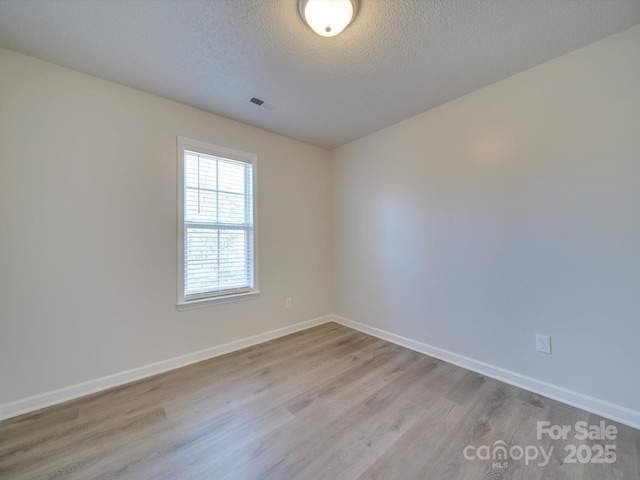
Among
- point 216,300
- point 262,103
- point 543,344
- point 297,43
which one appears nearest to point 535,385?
point 543,344

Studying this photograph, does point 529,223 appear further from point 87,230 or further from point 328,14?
point 87,230

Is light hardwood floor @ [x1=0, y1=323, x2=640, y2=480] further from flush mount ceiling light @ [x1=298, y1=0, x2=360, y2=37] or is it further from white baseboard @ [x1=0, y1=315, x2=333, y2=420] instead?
flush mount ceiling light @ [x1=298, y1=0, x2=360, y2=37]

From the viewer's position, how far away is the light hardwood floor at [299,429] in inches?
53.4

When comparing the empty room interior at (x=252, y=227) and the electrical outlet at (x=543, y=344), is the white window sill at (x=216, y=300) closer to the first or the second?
the empty room interior at (x=252, y=227)

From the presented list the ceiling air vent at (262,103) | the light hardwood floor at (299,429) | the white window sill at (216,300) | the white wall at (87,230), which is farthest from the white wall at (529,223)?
the white wall at (87,230)

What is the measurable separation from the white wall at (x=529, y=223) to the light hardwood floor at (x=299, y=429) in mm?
414

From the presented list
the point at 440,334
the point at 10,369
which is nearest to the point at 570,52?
the point at 440,334

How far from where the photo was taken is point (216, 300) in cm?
268

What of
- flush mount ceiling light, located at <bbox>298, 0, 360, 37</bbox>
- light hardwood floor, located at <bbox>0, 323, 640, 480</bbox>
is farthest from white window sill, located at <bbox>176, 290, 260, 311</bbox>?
flush mount ceiling light, located at <bbox>298, 0, 360, 37</bbox>

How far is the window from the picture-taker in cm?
→ 251

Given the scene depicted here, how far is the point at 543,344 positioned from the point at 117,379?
342cm

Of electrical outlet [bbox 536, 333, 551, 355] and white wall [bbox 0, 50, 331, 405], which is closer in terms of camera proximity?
white wall [bbox 0, 50, 331, 405]

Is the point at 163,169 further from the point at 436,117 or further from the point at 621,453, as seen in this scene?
the point at 621,453

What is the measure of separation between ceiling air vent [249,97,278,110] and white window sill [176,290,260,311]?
77.5 inches
